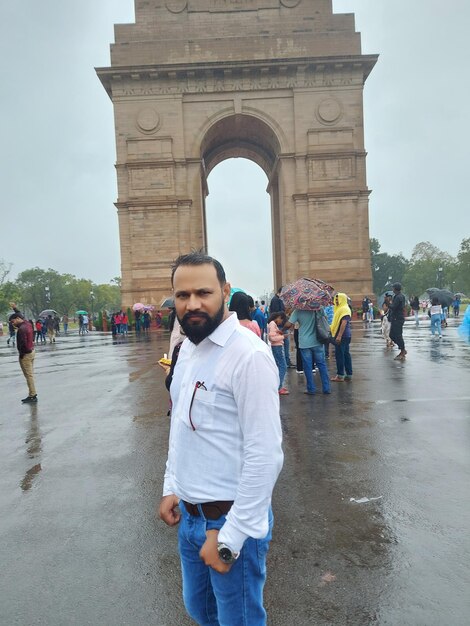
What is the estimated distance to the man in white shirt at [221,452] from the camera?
1.69m

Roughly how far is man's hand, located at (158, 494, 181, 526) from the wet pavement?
90 cm

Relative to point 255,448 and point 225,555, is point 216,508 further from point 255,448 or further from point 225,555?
point 255,448

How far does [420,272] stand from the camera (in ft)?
272

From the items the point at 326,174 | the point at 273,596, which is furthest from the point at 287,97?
the point at 273,596

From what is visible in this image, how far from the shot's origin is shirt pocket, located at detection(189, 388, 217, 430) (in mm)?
1816

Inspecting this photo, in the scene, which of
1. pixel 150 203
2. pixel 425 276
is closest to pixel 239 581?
pixel 150 203

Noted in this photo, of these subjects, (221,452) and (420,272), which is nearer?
(221,452)

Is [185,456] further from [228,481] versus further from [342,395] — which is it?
[342,395]

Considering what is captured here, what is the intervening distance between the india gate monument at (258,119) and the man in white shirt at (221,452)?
29.1m

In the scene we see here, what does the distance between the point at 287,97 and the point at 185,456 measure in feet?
108

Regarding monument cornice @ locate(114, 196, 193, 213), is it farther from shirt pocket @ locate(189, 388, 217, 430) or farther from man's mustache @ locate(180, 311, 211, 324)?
shirt pocket @ locate(189, 388, 217, 430)

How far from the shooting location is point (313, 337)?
8336 millimetres

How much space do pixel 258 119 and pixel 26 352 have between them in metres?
26.6

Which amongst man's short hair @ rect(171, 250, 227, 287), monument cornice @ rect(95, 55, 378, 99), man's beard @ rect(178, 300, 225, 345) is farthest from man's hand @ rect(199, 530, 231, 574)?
monument cornice @ rect(95, 55, 378, 99)
